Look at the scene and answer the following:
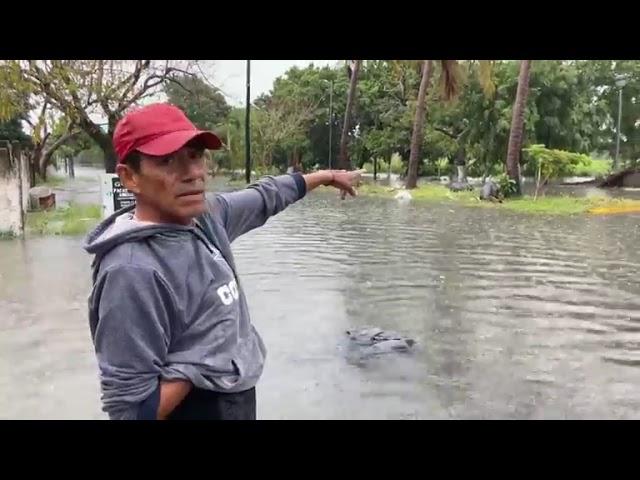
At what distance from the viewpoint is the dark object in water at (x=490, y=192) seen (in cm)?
751

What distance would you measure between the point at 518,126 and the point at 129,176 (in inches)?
274

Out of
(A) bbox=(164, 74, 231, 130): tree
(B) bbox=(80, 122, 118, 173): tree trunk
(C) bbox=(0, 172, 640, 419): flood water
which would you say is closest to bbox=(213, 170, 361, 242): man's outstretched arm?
(C) bbox=(0, 172, 640, 419): flood water

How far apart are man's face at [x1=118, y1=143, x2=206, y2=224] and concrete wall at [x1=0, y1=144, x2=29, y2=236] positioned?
202 inches

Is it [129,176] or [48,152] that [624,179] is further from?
[129,176]

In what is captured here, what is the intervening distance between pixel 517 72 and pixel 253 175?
4.29m

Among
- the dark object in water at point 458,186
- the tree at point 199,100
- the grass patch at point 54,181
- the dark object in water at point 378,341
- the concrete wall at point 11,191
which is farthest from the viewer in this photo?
the dark object in water at point 458,186

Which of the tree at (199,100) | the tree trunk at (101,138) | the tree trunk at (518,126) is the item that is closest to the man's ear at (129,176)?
the tree at (199,100)

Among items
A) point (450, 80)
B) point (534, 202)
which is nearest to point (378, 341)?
point (450, 80)

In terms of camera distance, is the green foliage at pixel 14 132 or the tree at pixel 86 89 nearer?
the tree at pixel 86 89

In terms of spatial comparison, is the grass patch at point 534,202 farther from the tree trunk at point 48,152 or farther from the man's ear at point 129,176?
the man's ear at point 129,176

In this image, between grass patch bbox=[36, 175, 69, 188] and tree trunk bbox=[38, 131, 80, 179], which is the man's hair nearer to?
tree trunk bbox=[38, 131, 80, 179]

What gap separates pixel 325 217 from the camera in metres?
7.02

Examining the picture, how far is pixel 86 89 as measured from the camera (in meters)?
5.17
